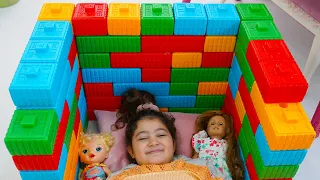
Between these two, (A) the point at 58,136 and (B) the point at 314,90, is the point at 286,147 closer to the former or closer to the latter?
(A) the point at 58,136

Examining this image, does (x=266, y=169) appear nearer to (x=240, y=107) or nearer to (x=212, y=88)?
(x=240, y=107)

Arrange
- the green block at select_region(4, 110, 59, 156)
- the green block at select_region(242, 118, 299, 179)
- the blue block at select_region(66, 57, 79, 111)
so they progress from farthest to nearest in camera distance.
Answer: the blue block at select_region(66, 57, 79, 111) → the green block at select_region(242, 118, 299, 179) → the green block at select_region(4, 110, 59, 156)

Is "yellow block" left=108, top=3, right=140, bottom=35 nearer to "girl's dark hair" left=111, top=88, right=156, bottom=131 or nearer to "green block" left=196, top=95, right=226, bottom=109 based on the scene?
"girl's dark hair" left=111, top=88, right=156, bottom=131

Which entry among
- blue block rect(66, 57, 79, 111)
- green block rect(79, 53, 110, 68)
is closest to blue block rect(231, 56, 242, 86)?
green block rect(79, 53, 110, 68)

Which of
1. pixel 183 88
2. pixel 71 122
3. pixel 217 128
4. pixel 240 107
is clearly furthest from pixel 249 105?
pixel 71 122

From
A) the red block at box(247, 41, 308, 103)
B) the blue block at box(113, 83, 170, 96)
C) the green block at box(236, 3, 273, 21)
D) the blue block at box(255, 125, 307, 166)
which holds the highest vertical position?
the green block at box(236, 3, 273, 21)

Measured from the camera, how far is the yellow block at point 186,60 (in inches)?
51.6

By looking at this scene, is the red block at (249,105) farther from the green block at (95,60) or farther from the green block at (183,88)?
the green block at (95,60)

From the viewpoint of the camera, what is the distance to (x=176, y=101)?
1.46 meters

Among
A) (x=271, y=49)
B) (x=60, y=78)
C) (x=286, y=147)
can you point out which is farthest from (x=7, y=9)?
(x=286, y=147)

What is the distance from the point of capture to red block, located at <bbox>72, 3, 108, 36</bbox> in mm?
1201

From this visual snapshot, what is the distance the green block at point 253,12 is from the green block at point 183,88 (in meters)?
0.30

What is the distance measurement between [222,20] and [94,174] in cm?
62

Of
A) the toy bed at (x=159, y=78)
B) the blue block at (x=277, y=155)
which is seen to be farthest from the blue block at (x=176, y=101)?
the blue block at (x=277, y=155)
